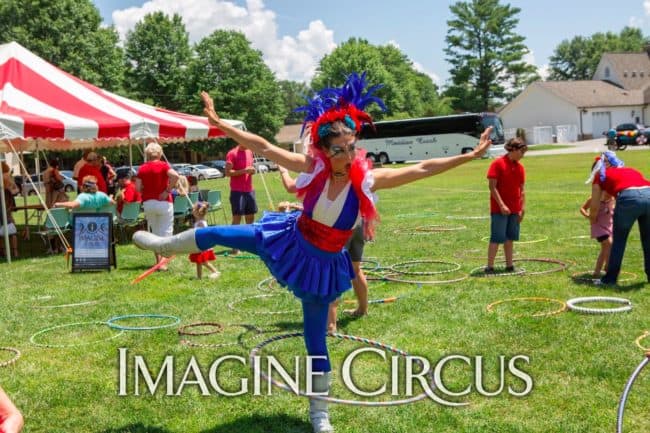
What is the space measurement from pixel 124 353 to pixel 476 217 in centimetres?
1081

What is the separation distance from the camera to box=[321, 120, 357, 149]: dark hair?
436cm

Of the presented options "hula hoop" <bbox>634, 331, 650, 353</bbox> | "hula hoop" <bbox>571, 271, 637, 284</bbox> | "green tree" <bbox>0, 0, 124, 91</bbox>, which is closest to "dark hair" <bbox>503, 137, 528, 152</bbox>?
"hula hoop" <bbox>571, 271, 637, 284</bbox>

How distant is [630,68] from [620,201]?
84776 millimetres

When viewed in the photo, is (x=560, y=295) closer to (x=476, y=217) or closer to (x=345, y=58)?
(x=476, y=217)

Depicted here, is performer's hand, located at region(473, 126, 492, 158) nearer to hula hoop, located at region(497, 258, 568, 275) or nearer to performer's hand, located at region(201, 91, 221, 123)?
performer's hand, located at region(201, 91, 221, 123)

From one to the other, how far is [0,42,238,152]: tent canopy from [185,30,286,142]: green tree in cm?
4770

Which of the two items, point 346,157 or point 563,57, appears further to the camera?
point 563,57

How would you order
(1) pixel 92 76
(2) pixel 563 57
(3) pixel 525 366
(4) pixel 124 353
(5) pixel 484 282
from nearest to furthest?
(3) pixel 525 366 < (4) pixel 124 353 < (5) pixel 484 282 < (1) pixel 92 76 < (2) pixel 563 57

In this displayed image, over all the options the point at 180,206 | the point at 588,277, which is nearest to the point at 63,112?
the point at 180,206

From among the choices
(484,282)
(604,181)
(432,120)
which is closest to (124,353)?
(484,282)

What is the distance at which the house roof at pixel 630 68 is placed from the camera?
8188 cm

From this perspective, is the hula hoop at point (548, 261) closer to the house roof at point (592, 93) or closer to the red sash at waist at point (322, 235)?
the red sash at waist at point (322, 235)

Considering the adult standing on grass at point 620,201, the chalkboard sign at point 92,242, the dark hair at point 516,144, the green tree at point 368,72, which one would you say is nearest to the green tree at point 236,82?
the green tree at point 368,72

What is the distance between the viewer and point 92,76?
47781 millimetres
